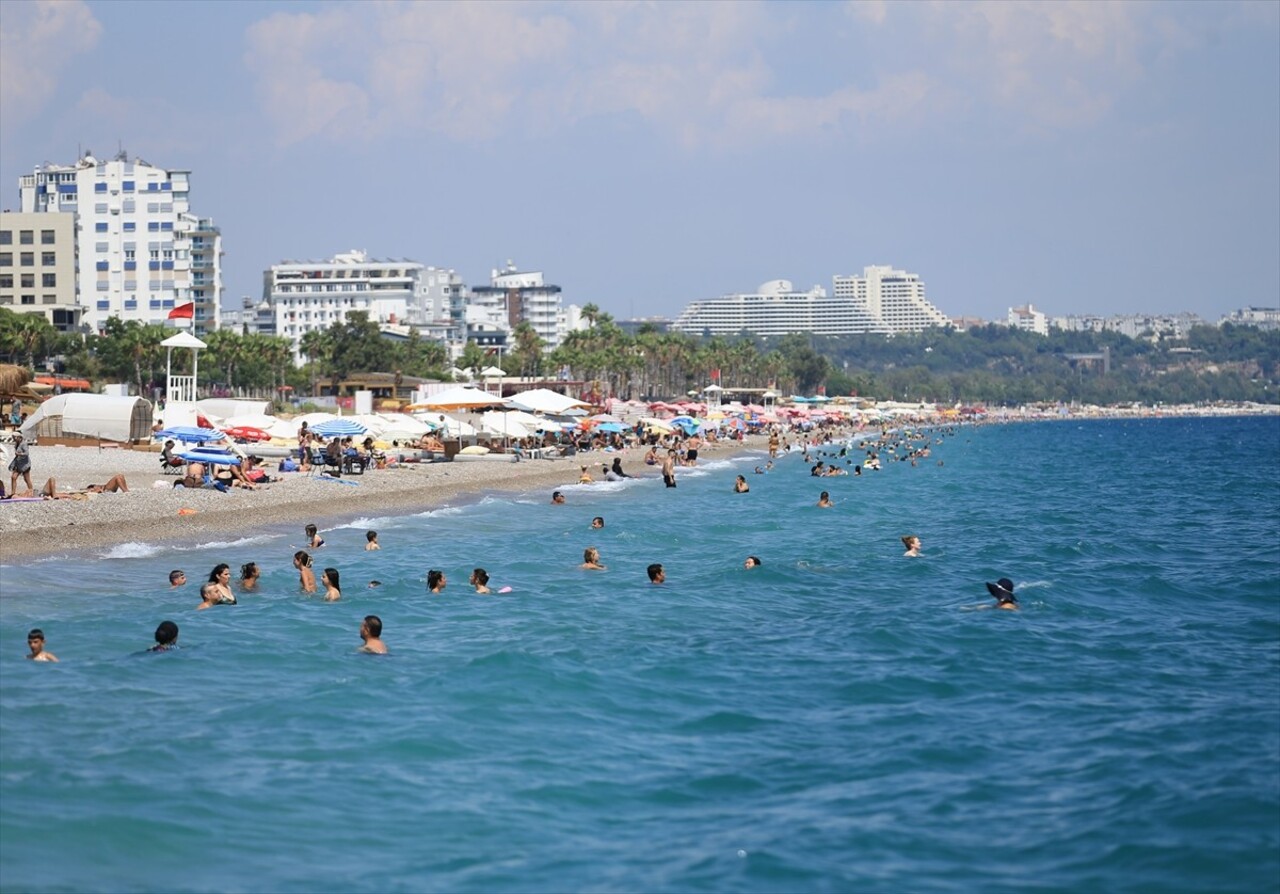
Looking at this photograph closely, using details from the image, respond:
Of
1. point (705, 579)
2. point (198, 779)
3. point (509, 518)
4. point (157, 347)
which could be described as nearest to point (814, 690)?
point (198, 779)

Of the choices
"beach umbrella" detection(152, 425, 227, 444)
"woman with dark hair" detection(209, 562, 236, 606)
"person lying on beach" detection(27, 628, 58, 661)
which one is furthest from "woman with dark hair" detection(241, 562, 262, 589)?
"beach umbrella" detection(152, 425, 227, 444)

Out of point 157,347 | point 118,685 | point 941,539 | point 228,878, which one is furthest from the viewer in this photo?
point 157,347

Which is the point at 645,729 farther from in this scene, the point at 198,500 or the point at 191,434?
the point at 191,434

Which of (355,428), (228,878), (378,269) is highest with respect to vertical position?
(378,269)

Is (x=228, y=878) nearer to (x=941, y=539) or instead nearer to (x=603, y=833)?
(x=603, y=833)

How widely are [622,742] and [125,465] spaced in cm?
2976

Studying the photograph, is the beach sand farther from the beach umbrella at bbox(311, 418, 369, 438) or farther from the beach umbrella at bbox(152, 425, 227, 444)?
the beach umbrella at bbox(311, 418, 369, 438)

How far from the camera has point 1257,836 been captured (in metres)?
10.4

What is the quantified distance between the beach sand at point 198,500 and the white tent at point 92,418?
1.40 m

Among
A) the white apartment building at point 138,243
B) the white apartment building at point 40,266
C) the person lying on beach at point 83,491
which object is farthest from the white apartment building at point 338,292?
the person lying on beach at point 83,491

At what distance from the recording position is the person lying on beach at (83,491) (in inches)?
1142

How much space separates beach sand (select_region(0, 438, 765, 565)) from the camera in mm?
26125

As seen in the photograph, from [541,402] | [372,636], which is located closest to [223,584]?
[372,636]

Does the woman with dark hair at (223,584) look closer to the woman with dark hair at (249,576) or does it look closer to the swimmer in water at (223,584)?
the swimmer in water at (223,584)
